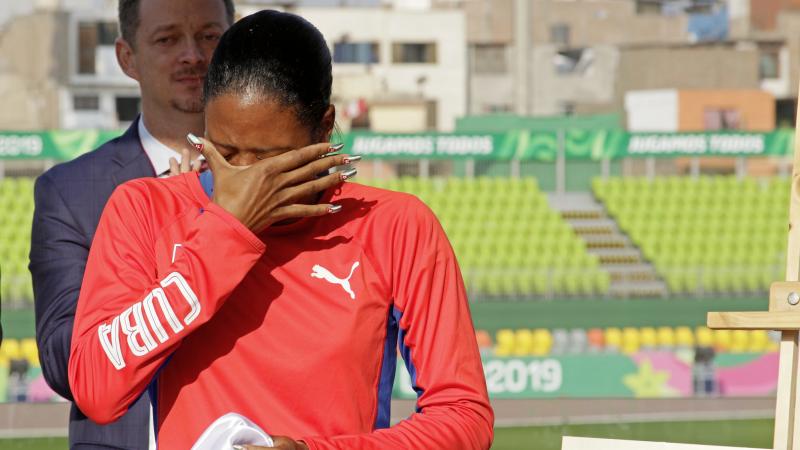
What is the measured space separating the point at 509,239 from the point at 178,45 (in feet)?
63.9

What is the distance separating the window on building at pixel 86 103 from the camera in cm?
4224

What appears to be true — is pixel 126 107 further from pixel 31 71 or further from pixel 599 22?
pixel 599 22

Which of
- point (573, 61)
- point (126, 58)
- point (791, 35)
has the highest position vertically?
point (791, 35)

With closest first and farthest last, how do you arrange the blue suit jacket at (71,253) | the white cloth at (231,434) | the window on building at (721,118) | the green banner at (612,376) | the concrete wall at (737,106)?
1. the white cloth at (231,434)
2. the blue suit jacket at (71,253)
3. the green banner at (612,376)
4. the concrete wall at (737,106)
5. the window on building at (721,118)

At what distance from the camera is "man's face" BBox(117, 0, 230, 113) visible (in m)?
2.79

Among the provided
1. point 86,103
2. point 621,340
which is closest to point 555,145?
point 621,340

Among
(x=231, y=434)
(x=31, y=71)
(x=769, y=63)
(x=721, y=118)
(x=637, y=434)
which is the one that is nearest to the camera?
(x=231, y=434)

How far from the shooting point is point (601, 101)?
52406mm

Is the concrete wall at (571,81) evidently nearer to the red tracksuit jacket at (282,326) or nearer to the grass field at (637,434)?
the grass field at (637,434)

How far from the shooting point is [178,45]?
2.80 m

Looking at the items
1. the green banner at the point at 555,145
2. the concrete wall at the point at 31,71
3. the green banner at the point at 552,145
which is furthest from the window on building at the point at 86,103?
the green banner at the point at 555,145

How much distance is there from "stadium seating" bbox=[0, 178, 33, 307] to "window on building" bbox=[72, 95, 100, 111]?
19.4 m

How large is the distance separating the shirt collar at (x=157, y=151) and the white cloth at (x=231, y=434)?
1295mm

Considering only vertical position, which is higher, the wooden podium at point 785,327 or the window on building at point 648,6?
the window on building at point 648,6
